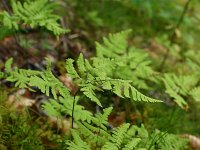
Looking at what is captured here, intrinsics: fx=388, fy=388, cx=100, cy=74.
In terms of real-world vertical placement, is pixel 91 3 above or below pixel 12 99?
above

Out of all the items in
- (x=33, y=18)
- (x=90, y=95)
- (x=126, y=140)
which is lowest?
(x=126, y=140)

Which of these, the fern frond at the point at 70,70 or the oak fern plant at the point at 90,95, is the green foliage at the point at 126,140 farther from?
the fern frond at the point at 70,70

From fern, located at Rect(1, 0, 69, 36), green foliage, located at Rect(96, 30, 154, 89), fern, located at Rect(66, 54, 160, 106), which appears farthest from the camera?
green foliage, located at Rect(96, 30, 154, 89)

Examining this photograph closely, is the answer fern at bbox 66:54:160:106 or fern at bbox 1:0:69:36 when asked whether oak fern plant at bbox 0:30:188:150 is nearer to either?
fern at bbox 66:54:160:106

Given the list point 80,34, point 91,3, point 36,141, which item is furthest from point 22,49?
point 91,3

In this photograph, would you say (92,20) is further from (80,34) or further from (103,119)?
(103,119)

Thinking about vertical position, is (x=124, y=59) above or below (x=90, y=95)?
above

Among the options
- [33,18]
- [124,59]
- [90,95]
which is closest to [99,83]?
[90,95]

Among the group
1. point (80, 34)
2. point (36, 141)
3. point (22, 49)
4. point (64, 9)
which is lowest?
point (36, 141)

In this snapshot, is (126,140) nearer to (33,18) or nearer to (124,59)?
(124,59)

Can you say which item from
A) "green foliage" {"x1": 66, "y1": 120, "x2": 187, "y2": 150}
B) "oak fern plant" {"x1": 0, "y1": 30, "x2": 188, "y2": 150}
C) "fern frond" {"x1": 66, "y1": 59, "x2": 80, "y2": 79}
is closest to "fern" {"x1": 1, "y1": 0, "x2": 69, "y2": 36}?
"oak fern plant" {"x1": 0, "y1": 30, "x2": 188, "y2": 150}

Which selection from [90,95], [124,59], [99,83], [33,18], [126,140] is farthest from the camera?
[124,59]
